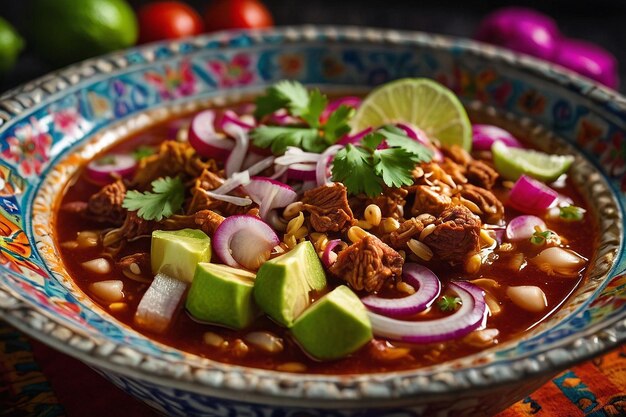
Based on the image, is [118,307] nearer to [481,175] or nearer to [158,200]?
[158,200]

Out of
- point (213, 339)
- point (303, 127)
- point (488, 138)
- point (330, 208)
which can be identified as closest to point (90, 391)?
point (213, 339)

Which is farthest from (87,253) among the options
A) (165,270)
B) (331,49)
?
(331,49)

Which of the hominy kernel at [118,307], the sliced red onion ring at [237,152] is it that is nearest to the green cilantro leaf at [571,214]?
the sliced red onion ring at [237,152]

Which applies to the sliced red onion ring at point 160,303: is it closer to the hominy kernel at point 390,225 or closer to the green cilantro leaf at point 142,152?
the hominy kernel at point 390,225

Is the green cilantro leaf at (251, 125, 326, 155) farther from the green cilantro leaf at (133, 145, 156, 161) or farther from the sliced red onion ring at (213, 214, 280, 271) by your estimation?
the green cilantro leaf at (133, 145, 156, 161)

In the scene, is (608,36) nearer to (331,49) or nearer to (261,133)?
(331,49)

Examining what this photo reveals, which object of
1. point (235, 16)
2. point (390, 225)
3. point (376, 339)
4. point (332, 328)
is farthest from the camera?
point (235, 16)

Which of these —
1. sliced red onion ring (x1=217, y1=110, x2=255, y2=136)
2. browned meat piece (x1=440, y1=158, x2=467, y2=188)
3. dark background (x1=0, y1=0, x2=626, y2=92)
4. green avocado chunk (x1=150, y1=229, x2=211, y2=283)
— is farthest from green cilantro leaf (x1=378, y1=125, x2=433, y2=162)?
dark background (x1=0, y1=0, x2=626, y2=92)

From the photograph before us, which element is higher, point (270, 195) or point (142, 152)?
point (142, 152)
